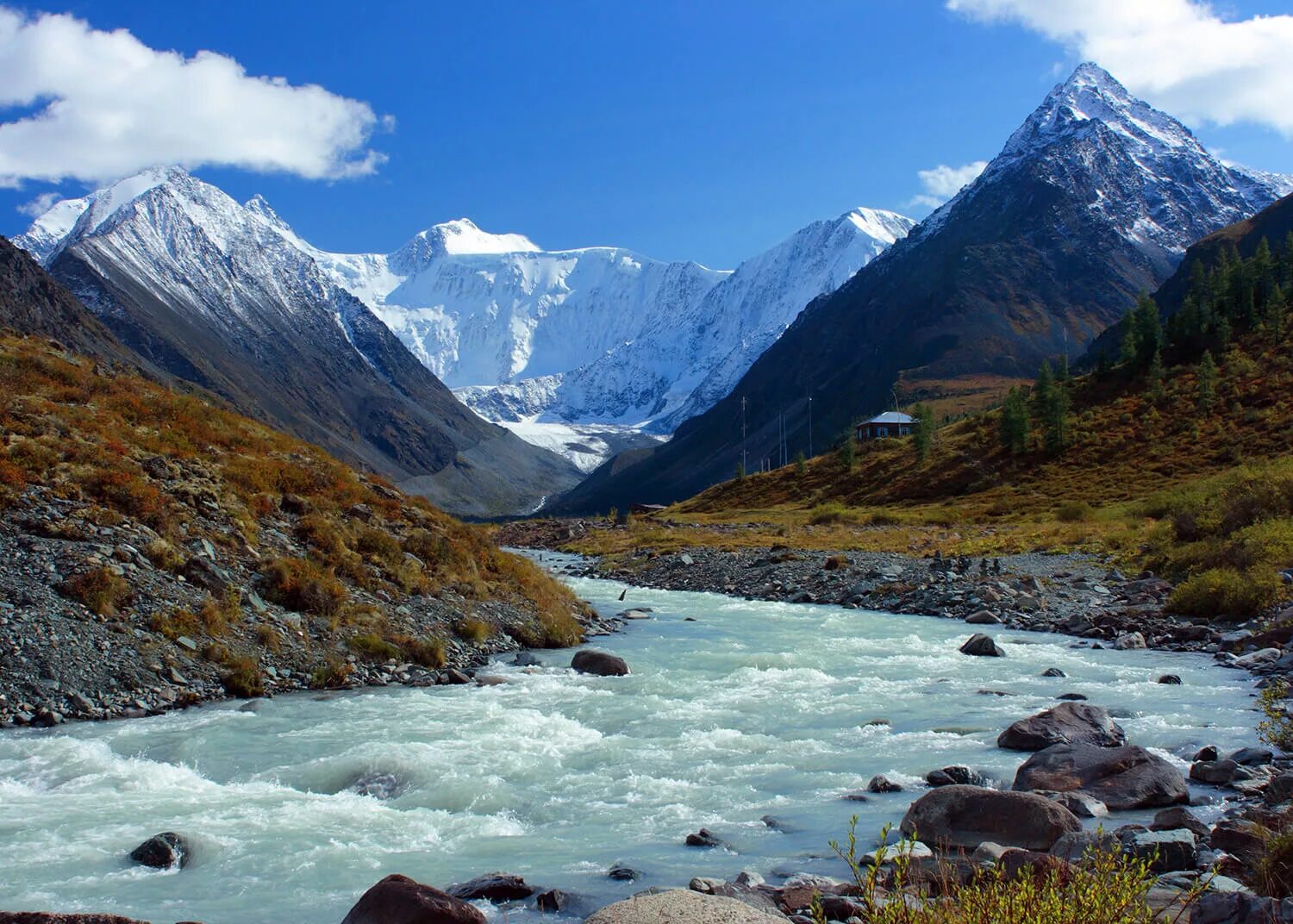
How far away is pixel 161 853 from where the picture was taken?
36.8ft

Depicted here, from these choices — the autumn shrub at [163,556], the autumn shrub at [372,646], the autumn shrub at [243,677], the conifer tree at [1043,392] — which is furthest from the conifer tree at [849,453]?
the autumn shrub at [243,677]

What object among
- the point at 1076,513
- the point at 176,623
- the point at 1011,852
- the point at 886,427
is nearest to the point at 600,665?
the point at 176,623

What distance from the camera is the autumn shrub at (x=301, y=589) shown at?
22.8 m

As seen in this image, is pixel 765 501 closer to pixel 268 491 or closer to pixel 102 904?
pixel 268 491

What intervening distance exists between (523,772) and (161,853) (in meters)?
5.58

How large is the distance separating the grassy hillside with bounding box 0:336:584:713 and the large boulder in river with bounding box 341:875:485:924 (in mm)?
12044

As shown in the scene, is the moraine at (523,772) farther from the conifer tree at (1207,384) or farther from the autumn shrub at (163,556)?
the conifer tree at (1207,384)

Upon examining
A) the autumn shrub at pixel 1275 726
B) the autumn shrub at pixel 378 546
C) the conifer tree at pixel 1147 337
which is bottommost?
the autumn shrub at pixel 1275 726

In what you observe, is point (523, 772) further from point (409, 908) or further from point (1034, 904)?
point (1034, 904)

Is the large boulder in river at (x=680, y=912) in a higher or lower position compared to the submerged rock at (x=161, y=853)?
higher

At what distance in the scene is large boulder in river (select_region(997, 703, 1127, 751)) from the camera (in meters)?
15.6

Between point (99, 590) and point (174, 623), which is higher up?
point (99, 590)

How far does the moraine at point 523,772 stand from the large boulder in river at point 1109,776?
53 centimetres

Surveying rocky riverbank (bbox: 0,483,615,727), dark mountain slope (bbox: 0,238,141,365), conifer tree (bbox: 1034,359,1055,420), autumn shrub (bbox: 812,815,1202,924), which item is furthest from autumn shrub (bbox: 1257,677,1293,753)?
dark mountain slope (bbox: 0,238,141,365)
